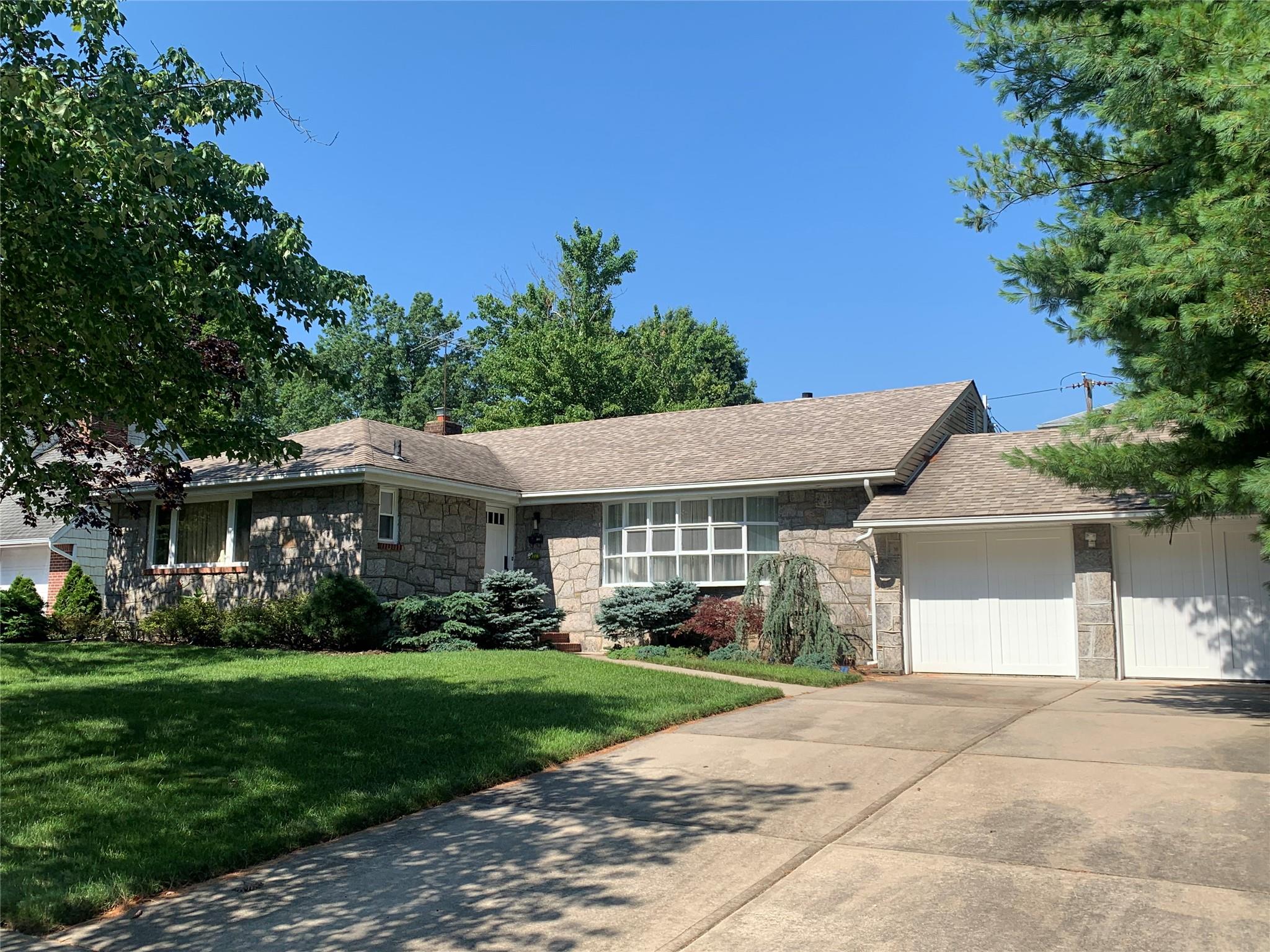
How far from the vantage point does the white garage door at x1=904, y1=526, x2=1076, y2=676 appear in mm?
13742

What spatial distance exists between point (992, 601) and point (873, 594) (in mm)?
1693

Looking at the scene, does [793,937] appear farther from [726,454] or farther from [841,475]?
[726,454]

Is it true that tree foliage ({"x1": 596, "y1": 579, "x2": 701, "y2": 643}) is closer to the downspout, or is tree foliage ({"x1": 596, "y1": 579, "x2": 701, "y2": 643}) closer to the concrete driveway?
the downspout

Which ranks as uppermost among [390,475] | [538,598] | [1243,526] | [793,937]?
[390,475]

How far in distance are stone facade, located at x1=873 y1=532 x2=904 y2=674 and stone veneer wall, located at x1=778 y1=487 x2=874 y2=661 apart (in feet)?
0.73

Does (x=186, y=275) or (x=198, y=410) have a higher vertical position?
(x=186, y=275)

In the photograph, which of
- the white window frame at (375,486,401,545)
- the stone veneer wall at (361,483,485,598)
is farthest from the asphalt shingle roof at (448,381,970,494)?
the white window frame at (375,486,401,545)

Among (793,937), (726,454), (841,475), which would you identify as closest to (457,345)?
(726,454)

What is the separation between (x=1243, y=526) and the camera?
12.7 metres

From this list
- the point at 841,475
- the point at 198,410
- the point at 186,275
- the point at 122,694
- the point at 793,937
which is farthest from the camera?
the point at 841,475

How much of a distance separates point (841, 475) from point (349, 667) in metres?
7.68

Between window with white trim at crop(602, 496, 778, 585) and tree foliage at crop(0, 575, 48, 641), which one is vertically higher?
window with white trim at crop(602, 496, 778, 585)

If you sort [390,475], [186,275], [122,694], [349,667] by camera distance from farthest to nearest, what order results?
[390,475] → [349,667] → [122,694] → [186,275]

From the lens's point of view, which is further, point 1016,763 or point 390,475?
point 390,475
